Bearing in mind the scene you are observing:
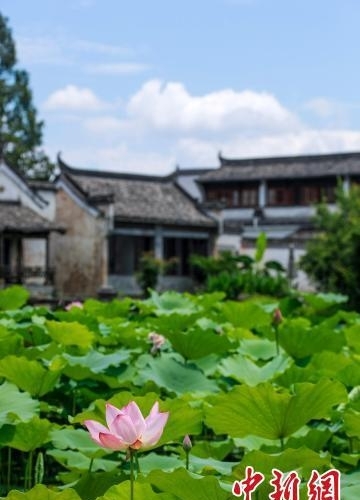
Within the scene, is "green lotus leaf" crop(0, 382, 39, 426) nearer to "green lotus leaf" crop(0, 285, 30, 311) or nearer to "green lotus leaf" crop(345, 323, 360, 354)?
"green lotus leaf" crop(345, 323, 360, 354)

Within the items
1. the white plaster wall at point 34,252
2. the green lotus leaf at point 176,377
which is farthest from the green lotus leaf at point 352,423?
the white plaster wall at point 34,252

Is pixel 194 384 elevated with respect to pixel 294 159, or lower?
lower

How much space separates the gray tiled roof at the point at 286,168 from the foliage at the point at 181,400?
92.4 ft

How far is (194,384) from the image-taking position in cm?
280

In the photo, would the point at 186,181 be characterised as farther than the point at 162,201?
Yes

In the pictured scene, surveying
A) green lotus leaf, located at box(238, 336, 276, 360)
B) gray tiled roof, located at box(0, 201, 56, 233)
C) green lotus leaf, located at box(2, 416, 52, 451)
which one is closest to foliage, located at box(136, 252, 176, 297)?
gray tiled roof, located at box(0, 201, 56, 233)

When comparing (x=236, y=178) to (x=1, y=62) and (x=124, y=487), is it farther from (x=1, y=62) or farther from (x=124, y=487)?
(x=124, y=487)

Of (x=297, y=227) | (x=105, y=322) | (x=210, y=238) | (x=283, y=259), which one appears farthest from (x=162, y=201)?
(x=105, y=322)

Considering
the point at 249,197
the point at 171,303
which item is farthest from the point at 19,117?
the point at 171,303

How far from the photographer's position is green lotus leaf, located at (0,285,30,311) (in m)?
4.58

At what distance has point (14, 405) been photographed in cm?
223

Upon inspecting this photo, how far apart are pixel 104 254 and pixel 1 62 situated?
38.7 ft

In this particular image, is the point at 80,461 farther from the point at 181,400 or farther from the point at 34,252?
the point at 34,252

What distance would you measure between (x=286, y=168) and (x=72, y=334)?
30382 mm
